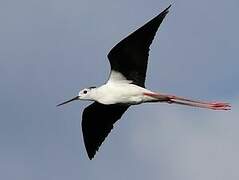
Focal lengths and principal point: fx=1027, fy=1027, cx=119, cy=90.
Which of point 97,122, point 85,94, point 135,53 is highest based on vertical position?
point 135,53

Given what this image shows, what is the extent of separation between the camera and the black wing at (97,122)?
2784 centimetres

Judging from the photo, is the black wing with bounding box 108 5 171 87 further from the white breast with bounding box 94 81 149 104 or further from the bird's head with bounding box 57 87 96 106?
the bird's head with bounding box 57 87 96 106

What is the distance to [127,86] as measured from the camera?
26422 mm

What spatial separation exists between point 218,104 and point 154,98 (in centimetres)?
234

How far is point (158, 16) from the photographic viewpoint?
1008 inches

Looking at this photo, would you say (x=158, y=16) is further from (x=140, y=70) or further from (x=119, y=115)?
(x=119, y=115)

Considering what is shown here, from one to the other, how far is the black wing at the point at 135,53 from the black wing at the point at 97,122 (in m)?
1.51

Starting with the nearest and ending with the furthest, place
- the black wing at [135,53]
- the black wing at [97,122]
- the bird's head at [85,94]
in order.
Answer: the black wing at [135,53], the bird's head at [85,94], the black wing at [97,122]

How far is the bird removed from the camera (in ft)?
84.5

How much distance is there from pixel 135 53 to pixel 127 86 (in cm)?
92

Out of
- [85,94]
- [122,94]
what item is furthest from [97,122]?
[122,94]

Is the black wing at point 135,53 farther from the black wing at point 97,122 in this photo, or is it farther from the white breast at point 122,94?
the black wing at point 97,122

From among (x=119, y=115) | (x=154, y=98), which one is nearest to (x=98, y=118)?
(x=119, y=115)

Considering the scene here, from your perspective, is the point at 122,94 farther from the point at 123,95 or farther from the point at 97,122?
the point at 97,122
